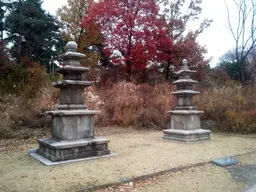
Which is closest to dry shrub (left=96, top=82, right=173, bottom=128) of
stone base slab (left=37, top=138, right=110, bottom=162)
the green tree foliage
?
stone base slab (left=37, top=138, right=110, bottom=162)

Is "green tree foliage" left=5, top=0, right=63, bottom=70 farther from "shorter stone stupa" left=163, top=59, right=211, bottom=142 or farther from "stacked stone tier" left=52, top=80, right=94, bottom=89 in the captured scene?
"stacked stone tier" left=52, top=80, right=94, bottom=89

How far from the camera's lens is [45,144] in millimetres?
5383

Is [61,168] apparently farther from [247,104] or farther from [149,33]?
[149,33]

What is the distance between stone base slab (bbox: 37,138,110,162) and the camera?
5010mm

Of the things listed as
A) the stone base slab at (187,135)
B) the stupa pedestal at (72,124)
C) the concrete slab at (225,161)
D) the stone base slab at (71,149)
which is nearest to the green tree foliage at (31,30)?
the stone base slab at (187,135)

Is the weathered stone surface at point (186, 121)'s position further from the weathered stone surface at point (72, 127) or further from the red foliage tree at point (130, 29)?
the red foliage tree at point (130, 29)

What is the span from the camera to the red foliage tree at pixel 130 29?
47.1 ft

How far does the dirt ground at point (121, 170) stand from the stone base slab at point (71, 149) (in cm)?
30

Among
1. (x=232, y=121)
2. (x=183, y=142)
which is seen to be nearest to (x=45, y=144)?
(x=183, y=142)

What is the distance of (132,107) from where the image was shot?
10.6 meters

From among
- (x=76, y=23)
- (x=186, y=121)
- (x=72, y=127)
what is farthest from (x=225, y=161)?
(x=76, y=23)

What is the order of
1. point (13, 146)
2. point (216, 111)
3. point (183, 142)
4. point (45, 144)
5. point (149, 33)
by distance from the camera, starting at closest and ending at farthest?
point (45, 144) → point (13, 146) → point (183, 142) → point (216, 111) → point (149, 33)

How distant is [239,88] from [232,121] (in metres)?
3.29

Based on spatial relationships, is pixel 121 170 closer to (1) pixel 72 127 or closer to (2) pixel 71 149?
(2) pixel 71 149
